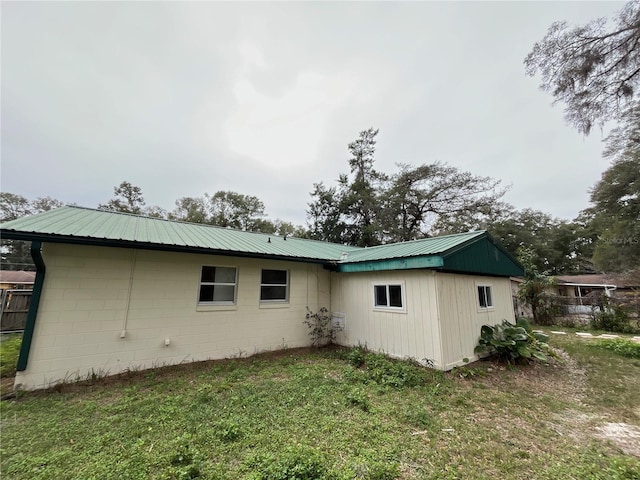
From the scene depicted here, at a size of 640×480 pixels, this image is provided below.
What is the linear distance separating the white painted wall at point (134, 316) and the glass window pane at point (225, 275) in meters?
0.18

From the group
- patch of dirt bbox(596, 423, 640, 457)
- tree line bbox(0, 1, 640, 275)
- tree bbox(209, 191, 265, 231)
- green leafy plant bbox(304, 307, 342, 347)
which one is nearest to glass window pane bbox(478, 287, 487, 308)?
patch of dirt bbox(596, 423, 640, 457)

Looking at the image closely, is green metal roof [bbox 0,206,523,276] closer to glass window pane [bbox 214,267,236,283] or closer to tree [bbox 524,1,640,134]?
glass window pane [bbox 214,267,236,283]

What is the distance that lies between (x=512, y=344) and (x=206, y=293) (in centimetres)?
740

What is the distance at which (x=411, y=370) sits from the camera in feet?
15.9

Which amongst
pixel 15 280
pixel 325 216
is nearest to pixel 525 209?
pixel 325 216

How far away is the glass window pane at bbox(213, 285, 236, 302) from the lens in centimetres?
612

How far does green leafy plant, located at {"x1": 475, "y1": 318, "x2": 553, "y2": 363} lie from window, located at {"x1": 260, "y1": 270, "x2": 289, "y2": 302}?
5.15 meters

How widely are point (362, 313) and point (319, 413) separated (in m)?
3.63

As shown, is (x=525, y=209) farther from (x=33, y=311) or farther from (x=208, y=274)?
(x=33, y=311)

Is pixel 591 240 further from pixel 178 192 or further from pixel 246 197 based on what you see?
pixel 178 192

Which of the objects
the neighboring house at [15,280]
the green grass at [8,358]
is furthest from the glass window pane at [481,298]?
the neighboring house at [15,280]

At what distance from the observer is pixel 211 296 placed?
6051 millimetres

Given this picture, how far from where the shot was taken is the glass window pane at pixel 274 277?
691cm

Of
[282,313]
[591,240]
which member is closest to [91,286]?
[282,313]
